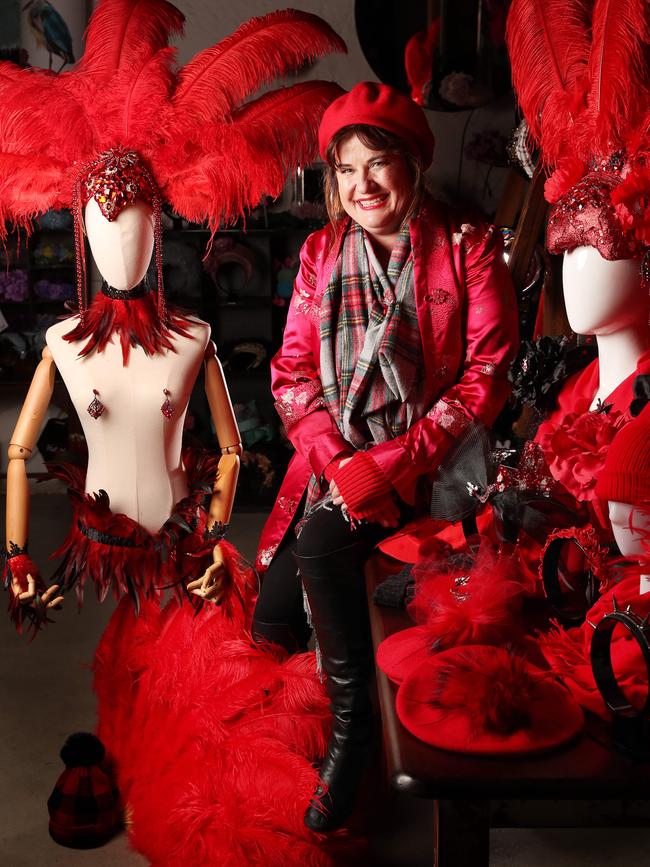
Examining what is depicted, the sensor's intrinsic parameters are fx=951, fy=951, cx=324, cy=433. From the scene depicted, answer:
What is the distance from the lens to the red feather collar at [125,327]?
2242 millimetres

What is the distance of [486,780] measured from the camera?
48.4 inches

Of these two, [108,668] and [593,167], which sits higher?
[593,167]

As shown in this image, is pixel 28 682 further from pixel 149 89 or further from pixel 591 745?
pixel 591 745

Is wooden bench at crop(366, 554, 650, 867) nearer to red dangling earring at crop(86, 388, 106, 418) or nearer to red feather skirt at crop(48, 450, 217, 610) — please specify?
red feather skirt at crop(48, 450, 217, 610)

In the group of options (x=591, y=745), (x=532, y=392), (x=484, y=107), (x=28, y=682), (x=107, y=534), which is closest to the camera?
(x=591, y=745)

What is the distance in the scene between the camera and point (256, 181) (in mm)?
2197

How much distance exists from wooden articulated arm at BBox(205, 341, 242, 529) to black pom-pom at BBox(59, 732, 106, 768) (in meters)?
0.64

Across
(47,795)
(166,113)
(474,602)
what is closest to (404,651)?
(474,602)

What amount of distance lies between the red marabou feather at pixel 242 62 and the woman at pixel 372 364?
189 millimetres

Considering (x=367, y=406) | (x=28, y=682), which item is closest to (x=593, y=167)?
(x=367, y=406)

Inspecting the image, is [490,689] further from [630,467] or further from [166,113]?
[166,113]

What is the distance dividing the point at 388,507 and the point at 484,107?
14.4ft

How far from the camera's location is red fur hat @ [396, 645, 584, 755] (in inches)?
51.0

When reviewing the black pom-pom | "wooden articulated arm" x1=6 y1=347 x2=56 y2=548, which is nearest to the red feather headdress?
"wooden articulated arm" x1=6 y1=347 x2=56 y2=548
